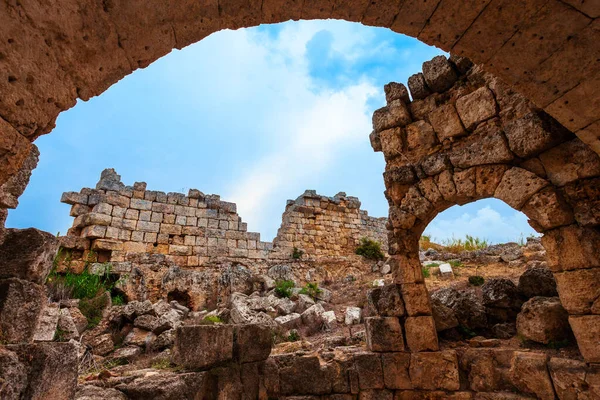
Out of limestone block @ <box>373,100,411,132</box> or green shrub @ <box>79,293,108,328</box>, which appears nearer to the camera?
limestone block @ <box>373,100,411,132</box>

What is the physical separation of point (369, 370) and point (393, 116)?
384 cm

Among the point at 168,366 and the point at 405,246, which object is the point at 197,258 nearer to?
the point at 168,366

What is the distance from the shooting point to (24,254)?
1.96 metres

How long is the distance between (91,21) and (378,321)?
4.39 m

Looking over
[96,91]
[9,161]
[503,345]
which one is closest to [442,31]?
[96,91]

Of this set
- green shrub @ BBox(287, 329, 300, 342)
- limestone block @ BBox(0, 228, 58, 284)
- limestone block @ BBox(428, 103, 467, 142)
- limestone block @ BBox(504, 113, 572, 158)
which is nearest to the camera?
limestone block @ BBox(0, 228, 58, 284)

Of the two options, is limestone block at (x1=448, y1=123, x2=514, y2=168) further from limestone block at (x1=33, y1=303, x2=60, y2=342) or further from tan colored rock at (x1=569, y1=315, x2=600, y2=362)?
limestone block at (x1=33, y1=303, x2=60, y2=342)

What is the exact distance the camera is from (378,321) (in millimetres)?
4316

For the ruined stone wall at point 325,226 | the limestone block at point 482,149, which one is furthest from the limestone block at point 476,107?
the ruined stone wall at point 325,226

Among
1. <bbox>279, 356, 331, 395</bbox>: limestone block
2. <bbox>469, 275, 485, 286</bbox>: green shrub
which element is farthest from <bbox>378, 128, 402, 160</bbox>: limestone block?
<bbox>279, 356, 331, 395</bbox>: limestone block

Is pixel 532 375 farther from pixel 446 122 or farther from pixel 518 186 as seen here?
→ pixel 446 122

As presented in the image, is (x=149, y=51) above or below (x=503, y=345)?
above

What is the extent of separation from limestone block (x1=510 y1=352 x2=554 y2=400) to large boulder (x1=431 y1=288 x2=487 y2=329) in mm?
1086

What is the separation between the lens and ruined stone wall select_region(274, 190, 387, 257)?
38.3ft
